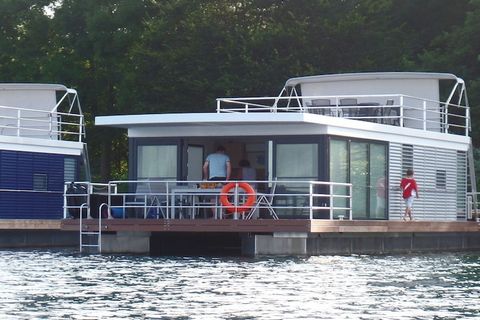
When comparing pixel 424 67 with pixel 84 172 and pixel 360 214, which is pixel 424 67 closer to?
pixel 84 172

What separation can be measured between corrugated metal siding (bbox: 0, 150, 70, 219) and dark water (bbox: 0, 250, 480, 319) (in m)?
8.25

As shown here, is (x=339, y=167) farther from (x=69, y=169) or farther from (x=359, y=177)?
(x=69, y=169)

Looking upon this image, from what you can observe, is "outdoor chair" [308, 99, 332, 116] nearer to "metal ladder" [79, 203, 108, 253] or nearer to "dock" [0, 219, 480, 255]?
"dock" [0, 219, 480, 255]

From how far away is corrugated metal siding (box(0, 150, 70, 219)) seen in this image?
116 ft

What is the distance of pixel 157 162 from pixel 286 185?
332cm

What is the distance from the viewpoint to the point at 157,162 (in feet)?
101

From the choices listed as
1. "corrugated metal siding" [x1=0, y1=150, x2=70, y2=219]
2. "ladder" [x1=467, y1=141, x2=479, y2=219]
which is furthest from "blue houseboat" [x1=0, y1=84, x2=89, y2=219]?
"ladder" [x1=467, y1=141, x2=479, y2=219]

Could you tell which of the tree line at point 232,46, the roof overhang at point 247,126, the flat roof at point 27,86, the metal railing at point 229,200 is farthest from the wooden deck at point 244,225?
the tree line at point 232,46

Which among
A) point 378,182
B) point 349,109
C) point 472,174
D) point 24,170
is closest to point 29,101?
point 24,170

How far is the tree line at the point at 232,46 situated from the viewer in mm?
49531

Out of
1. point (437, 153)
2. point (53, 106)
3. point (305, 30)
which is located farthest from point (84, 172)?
point (305, 30)

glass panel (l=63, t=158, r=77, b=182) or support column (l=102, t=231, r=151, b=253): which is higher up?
glass panel (l=63, t=158, r=77, b=182)

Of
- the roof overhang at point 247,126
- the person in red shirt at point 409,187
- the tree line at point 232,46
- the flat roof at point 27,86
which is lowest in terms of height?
the person in red shirt at point 409,187

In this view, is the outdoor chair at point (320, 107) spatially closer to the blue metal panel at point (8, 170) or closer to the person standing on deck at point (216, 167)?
the person standing on deck at point (216, 167)
